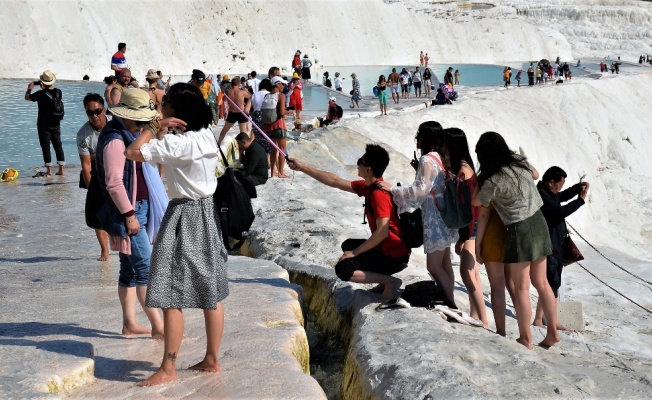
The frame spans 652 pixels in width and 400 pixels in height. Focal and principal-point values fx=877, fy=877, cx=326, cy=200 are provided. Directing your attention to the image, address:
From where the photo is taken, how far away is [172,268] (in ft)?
15.3

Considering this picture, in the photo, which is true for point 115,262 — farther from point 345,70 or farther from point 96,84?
point 345,70

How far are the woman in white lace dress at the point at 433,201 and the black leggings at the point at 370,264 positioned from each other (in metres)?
0.28

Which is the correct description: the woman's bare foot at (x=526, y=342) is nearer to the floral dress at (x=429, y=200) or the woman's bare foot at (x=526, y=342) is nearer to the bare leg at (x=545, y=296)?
the bare leg at (x=545, y=296)

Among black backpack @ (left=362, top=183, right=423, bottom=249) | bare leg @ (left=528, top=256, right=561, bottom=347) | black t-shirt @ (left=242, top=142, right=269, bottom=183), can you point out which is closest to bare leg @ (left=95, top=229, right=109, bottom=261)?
black t-shirt @ (left=242, top=142, right=269, bottom=183)

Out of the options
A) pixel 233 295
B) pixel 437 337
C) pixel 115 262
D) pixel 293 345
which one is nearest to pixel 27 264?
pixel 115 262

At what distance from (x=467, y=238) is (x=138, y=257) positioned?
2.87 meters

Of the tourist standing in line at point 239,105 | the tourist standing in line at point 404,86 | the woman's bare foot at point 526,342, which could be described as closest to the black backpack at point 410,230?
the woman's bare foot at point 526,342

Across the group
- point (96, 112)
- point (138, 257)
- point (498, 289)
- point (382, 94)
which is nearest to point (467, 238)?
point (498, 289)

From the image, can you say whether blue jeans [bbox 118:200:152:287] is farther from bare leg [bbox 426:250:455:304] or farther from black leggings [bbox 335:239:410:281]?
bare leg [bbox 426:250:455:304]

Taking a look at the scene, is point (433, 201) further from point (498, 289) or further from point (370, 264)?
point (498, 289)

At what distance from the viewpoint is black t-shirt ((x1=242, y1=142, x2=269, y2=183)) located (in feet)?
26.5

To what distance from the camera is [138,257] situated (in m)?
5.39

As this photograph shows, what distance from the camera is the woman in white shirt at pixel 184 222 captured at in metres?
4.61

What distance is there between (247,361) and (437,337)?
135 centimetres
